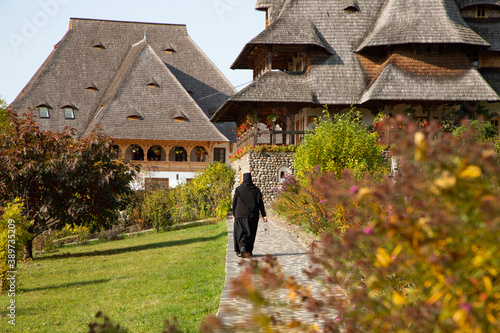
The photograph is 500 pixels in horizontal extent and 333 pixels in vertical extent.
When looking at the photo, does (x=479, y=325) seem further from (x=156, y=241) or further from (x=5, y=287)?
(x=156, y=241)

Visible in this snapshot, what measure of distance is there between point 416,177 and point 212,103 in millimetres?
38117

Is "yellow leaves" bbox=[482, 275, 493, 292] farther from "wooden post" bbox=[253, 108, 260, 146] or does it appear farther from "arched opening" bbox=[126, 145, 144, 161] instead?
"arched opening" bbox=[126, 145, 144, 161]

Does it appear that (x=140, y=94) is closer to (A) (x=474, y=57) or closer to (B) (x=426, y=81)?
(B) (x=426, y=81)

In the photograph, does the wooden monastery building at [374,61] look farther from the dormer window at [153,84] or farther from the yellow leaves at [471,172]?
the yellow leaves at [471,172]

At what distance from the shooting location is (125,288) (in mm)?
9820

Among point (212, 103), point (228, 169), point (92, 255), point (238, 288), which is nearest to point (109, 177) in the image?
point (92, 255)

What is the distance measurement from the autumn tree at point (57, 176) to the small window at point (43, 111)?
71.2 feet

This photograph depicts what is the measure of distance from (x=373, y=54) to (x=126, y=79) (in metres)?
18.2

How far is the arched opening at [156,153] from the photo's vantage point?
34.9 metres

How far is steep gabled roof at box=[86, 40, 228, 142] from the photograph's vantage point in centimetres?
3284

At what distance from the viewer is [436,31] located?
22828 millimetres

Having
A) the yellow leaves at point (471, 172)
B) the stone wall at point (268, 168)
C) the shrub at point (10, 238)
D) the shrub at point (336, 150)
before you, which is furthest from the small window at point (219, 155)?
the yellow leaves at point (471, 172)

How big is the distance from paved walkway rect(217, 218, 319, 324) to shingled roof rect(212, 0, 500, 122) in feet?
31.0

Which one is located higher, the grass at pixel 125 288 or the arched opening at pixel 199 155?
the arched opening at pixel 199 155
